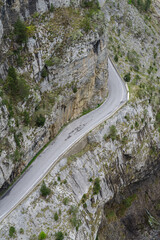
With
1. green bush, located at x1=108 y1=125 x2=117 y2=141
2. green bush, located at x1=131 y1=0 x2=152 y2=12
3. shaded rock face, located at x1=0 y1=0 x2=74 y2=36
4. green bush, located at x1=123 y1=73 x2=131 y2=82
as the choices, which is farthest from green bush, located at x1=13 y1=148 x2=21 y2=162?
green bush, located at x1=131 y1=0 x2=152 y2=12

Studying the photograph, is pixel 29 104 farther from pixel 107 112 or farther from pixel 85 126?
pixel 107 112

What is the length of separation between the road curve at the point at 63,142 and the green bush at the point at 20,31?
14.6m

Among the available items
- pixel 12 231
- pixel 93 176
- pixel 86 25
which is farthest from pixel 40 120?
pixel 86 25

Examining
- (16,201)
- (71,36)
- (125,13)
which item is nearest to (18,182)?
(16,201)

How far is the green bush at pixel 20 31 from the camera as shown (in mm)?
32125

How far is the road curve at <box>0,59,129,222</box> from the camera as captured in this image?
30.0 metres

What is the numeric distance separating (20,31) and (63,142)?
1643 centimetres

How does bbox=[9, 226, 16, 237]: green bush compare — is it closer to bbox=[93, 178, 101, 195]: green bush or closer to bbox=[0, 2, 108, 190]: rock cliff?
bbox=[0, 2, 108, 190]: rock cliff

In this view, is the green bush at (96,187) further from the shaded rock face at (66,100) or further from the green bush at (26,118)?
the green bush at (26,118)

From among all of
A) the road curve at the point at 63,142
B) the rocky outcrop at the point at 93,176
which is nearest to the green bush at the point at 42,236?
the rocky outcrop at the point at 93,176

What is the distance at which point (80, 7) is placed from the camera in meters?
40.4

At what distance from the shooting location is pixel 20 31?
106 feet

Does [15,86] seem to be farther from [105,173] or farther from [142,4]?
[142,4]

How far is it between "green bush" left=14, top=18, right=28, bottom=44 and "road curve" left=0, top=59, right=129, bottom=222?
47.9 ft
